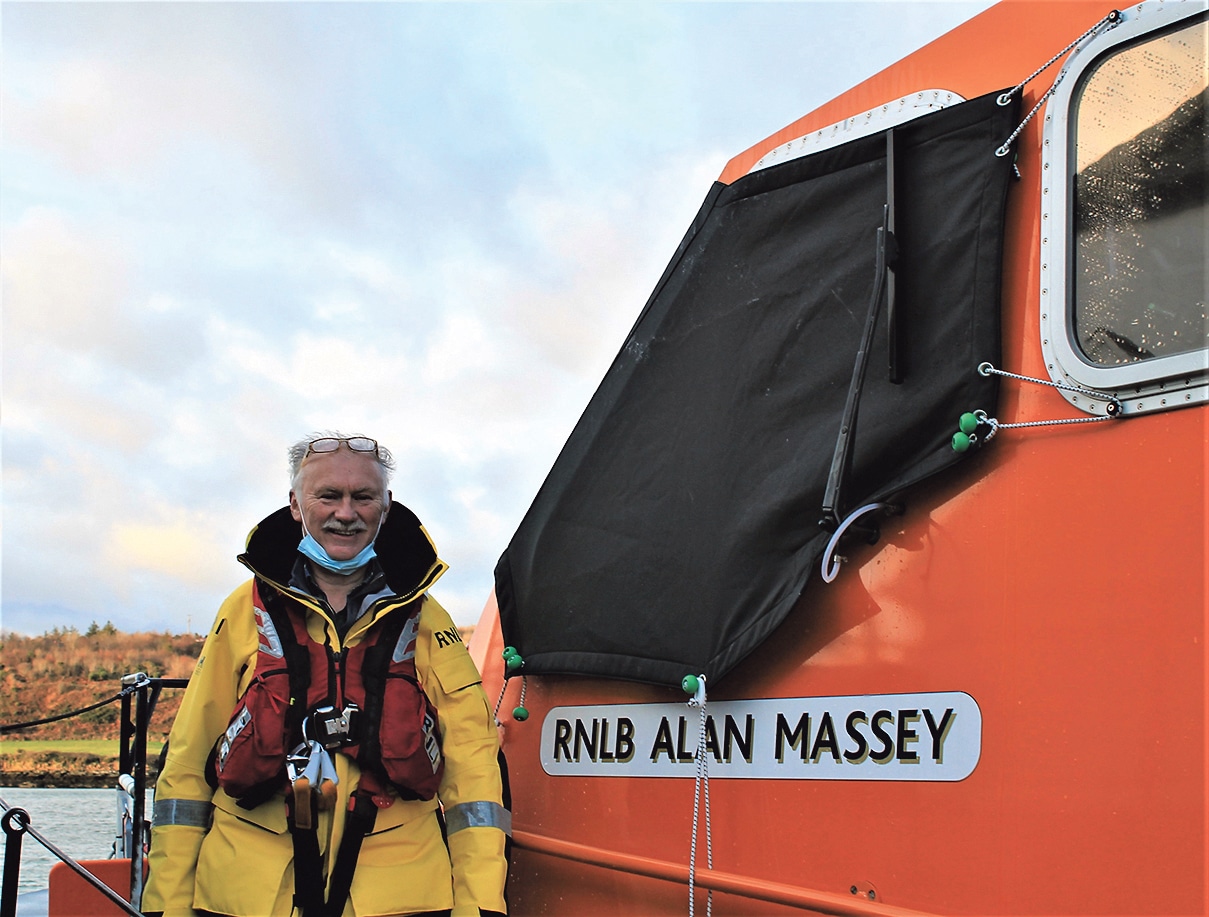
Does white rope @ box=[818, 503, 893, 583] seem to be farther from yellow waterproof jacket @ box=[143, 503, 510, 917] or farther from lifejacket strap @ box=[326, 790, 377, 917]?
lifejacket strap @ box=[326, 790, 377, 917]

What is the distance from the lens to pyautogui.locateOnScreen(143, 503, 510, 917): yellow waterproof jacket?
97.4 inches

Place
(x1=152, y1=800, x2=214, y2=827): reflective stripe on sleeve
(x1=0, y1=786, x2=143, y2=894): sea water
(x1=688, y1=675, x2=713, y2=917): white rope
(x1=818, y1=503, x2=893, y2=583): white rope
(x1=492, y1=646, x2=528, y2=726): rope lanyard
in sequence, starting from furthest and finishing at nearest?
(x1=0, y1=786, x2=143, y2=894): sea water
(x1=492, y1=646, x2=528, y2=726): rope lanyard
(x1=152, y1=800, x2=214, y2=827): reflective stripe on sleeve
(x1=688, y1=675, x2=713, y2=917): white rope
(x1=818, y1=503, x2=893, y2=583): white rope

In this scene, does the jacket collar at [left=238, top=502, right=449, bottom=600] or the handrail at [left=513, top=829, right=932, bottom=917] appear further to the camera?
the jacket collar at [left=238, top=502, right=449, bottom=600]

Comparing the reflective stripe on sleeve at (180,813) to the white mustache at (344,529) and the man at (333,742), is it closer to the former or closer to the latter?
the man at (333,742)

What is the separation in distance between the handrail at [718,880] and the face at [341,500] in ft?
2.87

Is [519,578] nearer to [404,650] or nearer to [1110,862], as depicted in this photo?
[404,650]

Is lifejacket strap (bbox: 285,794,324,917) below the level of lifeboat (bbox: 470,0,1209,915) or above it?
below

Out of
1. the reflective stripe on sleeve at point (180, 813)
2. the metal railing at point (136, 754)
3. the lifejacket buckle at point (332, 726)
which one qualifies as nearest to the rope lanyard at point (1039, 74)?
the lifejacket buckle at point (332, 726)

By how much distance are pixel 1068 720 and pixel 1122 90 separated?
1.12 metres

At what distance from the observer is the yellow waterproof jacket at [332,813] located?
2.47m

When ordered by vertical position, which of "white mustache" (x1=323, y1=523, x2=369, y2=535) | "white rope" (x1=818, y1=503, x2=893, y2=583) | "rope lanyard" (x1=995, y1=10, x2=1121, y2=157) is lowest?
"white rope" (x1=818, y1=503, x2=893, y2=583)

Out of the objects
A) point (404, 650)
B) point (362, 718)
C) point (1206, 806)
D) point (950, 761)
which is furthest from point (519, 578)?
point (1206, 806)

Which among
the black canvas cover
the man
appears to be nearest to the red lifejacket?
the man

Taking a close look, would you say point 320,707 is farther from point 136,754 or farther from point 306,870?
point 136,754
